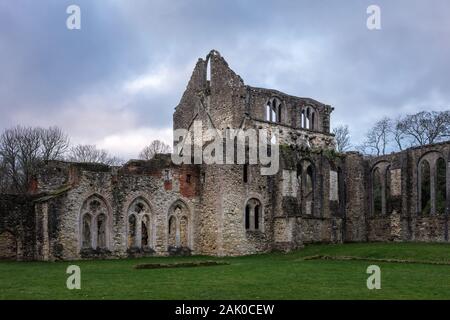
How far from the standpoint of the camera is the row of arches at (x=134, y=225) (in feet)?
103

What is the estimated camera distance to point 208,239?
1340 inches

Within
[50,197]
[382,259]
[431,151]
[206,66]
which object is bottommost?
[382,259]

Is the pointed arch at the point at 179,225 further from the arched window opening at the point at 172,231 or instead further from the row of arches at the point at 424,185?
the row of arches at the point at 424,185

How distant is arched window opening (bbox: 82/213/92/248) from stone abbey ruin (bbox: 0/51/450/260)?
6 centimetres

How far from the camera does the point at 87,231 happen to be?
109 feet

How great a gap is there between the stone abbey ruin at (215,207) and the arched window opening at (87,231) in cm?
6

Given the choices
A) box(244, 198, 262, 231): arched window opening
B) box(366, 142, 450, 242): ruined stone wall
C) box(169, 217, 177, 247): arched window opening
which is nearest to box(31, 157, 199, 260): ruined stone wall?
box(169, 217, 177, 247): arched window opening

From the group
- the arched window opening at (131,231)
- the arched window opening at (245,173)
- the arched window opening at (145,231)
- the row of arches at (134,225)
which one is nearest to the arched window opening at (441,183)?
the arched window opening at (245,173)

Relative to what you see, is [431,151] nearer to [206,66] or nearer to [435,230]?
[435,230]

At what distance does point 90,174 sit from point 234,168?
7.61 meters

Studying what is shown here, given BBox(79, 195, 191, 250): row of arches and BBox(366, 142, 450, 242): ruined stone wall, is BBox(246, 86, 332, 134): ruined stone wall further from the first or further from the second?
BBox(79, 195, 191, 250): row of arches

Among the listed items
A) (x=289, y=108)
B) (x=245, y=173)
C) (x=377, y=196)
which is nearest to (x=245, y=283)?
(x=245, y=173)

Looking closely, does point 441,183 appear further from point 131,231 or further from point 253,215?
point 131,231
